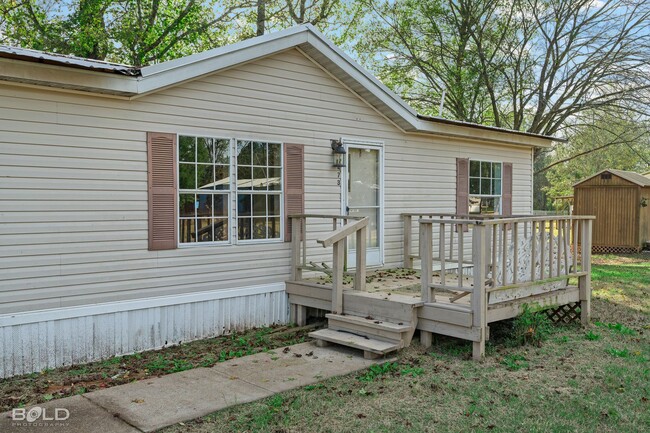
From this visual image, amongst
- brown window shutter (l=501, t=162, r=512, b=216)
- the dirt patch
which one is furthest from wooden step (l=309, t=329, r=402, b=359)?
brown window shutter (l=501, t=162, r=512, b=216)

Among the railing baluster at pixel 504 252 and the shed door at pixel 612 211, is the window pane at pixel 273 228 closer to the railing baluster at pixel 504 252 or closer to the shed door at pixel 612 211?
the railing baluster at pixel 504 252

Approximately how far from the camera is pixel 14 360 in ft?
17.8

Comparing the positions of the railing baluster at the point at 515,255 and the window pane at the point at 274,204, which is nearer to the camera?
the railing baluster at the point at 515,255

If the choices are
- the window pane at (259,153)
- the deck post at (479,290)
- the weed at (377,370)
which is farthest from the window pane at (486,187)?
the weed at (377,370)

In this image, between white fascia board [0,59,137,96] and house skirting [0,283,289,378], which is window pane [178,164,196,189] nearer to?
white fascia board [0,59,137,96]

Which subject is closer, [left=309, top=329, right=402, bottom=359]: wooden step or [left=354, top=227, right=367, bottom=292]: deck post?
[left=309, top=329, right=402, bottom=359]: wooden step

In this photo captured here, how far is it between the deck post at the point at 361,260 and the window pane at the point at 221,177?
1.80 m

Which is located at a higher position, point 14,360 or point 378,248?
point 378,248

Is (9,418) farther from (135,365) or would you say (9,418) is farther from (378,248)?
(378,248)

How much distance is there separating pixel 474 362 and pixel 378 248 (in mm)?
3477

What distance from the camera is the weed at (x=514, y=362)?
5.46m

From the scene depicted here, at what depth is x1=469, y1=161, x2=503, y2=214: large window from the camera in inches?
419

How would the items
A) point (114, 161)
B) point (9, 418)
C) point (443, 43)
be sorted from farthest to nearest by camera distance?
point (443, 43)
point (114, 161)
point (9, 418)

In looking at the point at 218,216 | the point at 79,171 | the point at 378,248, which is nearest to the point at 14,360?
the point at 79,171
